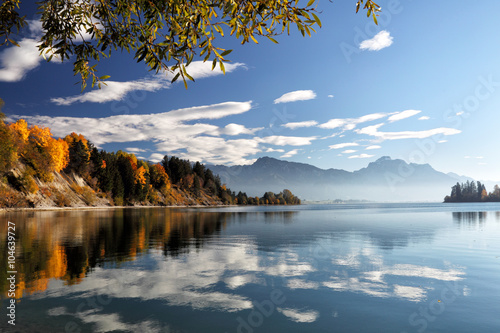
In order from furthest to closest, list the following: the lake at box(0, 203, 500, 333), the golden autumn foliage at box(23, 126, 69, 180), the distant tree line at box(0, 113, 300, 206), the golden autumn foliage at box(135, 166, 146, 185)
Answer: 1. the golden autumn foliage at box(135, 166, 146, 185)
2. the golden autumn foliage at box(23, 126, 69, 180)
3. the distant tree line at box(0, 113, 300, 206)
4. the lake at box(0, 203, 500, 333)

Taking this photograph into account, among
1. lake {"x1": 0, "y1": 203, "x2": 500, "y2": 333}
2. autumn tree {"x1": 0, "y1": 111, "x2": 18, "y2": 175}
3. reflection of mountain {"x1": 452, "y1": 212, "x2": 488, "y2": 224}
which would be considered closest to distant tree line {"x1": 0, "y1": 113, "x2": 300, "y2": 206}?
autumn tree {"x1": 0, "y1": 111, "x2": 18, "y2": 175}

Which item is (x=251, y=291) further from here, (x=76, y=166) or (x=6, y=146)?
(x=76, y=166)

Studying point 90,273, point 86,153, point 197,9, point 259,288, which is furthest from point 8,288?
point 86,153

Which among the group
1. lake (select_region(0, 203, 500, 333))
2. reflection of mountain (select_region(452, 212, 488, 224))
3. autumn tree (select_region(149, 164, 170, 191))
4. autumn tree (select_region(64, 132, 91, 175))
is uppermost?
autumn tree (select_region(64, 132, 91, 175))

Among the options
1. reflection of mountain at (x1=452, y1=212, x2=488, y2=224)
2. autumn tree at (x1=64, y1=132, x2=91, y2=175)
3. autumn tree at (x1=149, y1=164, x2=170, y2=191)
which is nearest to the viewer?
reflection of mountain at (x1=452, y1=212, x2=488, y2=224)

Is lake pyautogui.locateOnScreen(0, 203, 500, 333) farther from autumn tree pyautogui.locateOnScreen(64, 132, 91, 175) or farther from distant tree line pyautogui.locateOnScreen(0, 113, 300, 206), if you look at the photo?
autumn tree pyautogui.locateOnScreen(64, 132, 91, 175)

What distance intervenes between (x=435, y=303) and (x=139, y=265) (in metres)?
13.7

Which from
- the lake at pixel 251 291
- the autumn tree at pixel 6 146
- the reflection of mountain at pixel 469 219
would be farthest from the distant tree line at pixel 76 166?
the reflection of mountain at pixel 469 219

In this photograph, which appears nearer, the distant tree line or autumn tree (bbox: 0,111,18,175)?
autumn tree (bbox: 0,111,18,175)

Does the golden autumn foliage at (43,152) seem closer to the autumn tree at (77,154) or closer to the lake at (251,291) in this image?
the autumn tree at (77,154)

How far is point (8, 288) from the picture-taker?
11273 mm

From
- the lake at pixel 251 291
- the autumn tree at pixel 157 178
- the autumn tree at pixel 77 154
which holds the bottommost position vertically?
the lake at pixel 251 291

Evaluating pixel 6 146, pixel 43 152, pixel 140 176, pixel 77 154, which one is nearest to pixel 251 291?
pixel 6 146

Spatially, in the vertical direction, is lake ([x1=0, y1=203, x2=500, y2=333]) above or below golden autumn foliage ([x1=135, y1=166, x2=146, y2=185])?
below
